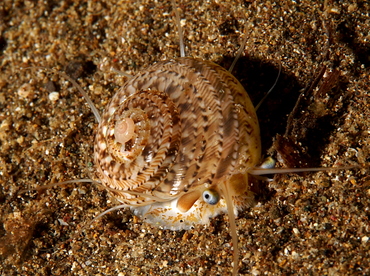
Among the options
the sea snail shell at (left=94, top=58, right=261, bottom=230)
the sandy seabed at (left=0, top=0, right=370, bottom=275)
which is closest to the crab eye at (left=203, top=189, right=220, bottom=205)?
the sea snail shell at (left=94, top=58, right=261, bottom=230)

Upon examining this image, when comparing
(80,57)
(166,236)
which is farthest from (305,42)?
(80,57)

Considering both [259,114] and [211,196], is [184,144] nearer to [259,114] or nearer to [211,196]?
[211,196]

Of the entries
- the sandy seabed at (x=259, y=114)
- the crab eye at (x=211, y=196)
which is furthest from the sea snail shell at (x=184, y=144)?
the sandy seabed at (x=259, y=114)

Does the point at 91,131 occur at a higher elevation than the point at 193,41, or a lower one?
lower

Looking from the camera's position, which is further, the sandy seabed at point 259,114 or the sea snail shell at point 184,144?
the sea snail shell at point 184,144

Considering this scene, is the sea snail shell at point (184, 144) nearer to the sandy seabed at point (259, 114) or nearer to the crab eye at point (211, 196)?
the crab eye at point (211, 196)

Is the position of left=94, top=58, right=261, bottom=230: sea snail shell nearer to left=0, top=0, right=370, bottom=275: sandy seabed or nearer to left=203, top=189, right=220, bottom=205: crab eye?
left=203, top=189, right=220, bottom=205: crab eye

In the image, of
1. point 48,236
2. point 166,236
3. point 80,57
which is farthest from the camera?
point 80,57

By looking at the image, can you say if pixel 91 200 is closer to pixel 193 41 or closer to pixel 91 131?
pixel 91 131
